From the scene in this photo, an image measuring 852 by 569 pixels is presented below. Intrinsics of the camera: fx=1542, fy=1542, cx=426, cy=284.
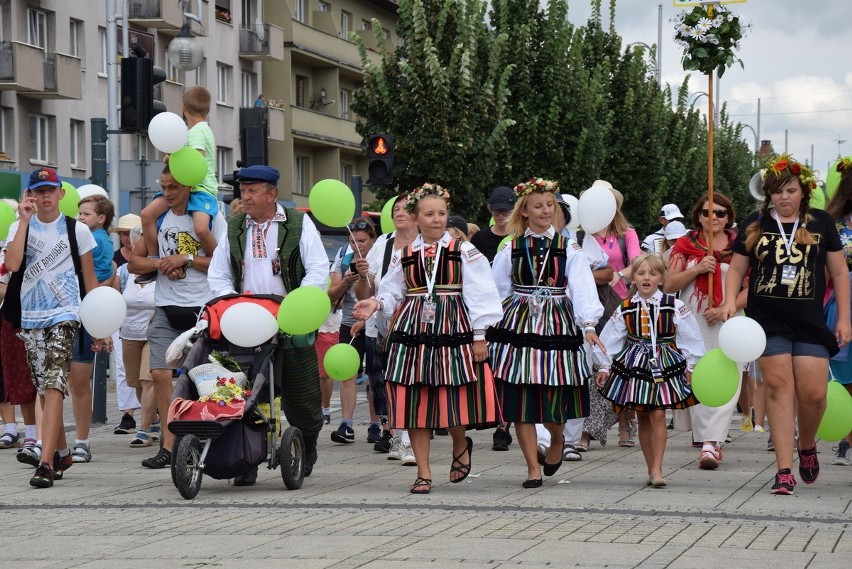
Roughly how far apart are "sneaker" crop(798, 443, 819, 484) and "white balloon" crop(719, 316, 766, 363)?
87 cm

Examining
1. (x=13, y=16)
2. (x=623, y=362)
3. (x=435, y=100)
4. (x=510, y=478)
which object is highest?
(x=13, y=16)

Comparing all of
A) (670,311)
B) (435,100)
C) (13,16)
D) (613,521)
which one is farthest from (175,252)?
(13,16)

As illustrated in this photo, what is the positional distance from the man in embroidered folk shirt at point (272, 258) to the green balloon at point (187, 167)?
0.86 m

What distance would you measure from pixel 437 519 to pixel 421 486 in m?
A: 1.27

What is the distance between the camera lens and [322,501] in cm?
891

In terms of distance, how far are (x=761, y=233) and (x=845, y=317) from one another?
725mm

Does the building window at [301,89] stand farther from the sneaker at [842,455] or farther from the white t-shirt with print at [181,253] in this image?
the sneaker at [842,455]

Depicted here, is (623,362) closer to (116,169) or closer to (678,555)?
(678,555)

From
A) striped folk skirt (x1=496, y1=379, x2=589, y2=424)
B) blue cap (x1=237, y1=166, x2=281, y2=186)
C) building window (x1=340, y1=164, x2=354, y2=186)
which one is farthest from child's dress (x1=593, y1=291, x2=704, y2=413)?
building window (x1=340, y1=164, x2=354, y2=186)

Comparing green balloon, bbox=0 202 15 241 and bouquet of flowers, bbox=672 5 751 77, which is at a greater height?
bouquet of flowers, bbox=672 5 751 77

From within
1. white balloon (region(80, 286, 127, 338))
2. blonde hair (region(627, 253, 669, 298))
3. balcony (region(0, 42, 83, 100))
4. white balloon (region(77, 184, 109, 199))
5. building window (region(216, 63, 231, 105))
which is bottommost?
white balloon (region(80, 286, 127, 338))

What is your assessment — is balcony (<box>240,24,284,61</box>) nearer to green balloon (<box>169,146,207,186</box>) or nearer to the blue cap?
green balloon (<box>169,146,207,186</box>)

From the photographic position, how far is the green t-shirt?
1084 centimetres

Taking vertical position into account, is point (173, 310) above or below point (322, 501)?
above
